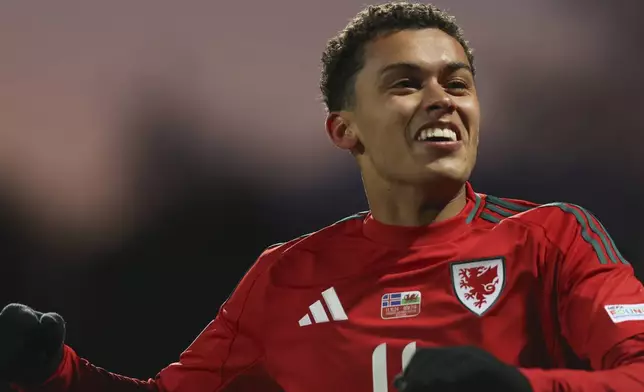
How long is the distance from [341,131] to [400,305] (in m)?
0.35

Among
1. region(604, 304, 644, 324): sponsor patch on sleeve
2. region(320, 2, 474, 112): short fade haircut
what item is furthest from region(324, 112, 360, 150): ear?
region(604, 304, 644, 324): sponsor patch on sleeve

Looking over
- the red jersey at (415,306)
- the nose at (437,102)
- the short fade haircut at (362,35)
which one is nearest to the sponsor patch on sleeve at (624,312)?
the red jersey at (415,306)

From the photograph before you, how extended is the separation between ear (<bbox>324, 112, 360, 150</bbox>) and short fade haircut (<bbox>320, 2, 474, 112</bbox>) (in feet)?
0.06

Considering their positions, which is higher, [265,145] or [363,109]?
[363,109]

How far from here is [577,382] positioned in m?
1.04

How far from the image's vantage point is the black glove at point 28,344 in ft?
4.34

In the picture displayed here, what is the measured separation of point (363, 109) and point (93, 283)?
126 centimetres

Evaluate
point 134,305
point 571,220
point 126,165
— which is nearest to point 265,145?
point 126,165

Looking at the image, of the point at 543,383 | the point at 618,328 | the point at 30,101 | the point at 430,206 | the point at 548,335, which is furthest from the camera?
the point at 30,101

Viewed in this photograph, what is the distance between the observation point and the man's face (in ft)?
4.34

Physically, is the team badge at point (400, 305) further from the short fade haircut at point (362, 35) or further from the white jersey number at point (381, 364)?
the short fade haircut at point (362, 35)

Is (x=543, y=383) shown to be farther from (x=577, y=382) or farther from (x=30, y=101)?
(x=30, y=101)

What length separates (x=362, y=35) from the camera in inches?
56.8

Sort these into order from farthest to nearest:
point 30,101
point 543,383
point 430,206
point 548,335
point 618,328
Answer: point 30,101, point 430,206, point 548,335, point 618,328, point 543,383
